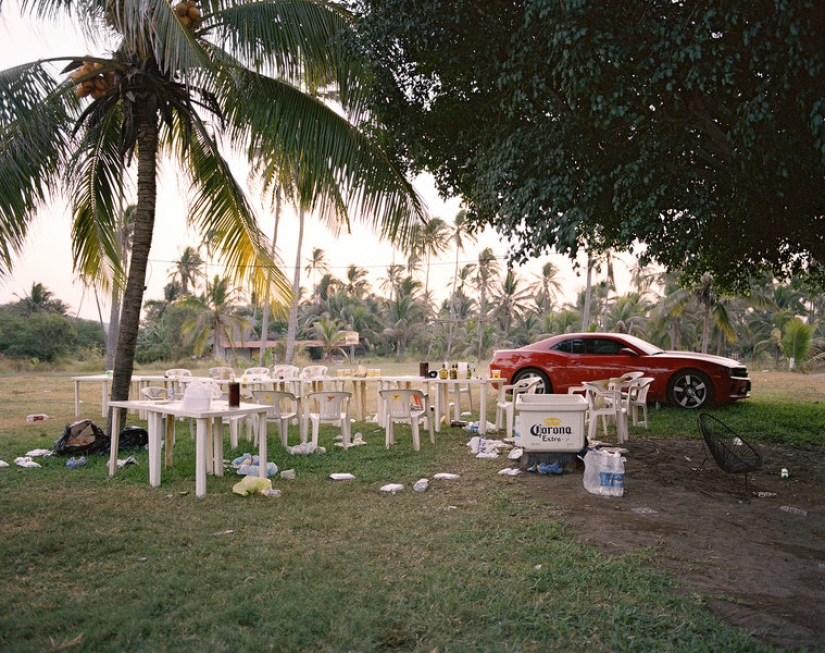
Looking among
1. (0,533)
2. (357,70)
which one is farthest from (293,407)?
(0,533)

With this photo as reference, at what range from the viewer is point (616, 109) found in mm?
5527

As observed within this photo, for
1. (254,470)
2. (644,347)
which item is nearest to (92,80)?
(254,470)

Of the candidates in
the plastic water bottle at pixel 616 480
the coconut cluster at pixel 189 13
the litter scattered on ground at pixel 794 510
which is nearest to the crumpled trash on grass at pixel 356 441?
the plastic water bottle at pixel 616 480

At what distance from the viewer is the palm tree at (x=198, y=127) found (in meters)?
7.52

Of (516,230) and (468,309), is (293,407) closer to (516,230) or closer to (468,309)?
(516,230)

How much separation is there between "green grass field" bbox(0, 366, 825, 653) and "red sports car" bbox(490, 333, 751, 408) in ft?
20.5

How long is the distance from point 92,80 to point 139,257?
7.36 ft

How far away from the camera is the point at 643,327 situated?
145ft

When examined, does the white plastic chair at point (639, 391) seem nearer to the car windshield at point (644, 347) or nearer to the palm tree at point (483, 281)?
the car windshield at point (644, 347)

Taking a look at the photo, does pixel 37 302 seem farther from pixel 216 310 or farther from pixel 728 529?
pixel 728 529

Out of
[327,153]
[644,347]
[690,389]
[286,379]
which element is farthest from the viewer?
[644,347]

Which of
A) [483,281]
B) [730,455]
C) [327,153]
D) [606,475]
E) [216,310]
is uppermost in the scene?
[483,281]

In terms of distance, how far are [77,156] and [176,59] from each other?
10.5ft

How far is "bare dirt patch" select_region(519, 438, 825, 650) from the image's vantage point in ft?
12.3
